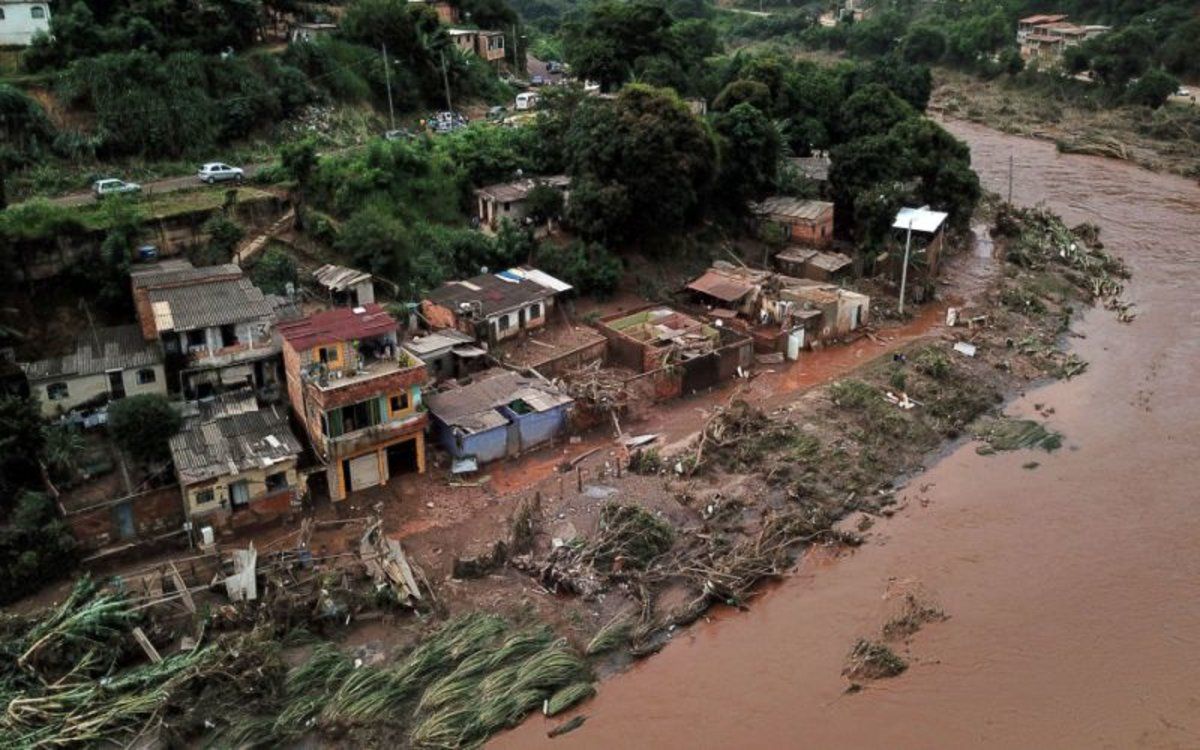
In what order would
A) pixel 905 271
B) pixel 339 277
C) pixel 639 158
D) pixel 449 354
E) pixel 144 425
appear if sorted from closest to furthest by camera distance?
pixel 144 425
pixel 449 354
pixel 339 277
pixel 639 158
pixel 905 271

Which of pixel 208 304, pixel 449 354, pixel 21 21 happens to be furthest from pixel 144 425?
pixel 21 21

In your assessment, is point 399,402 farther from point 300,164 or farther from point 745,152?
point 745,152

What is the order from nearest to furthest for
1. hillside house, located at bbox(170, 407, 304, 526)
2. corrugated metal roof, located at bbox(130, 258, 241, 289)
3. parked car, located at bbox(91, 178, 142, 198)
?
hillside house, located at bbox(170, 407, 304, 526)
corrugated metal roof, located at bbox(130, 258, 241, 289)
parked car, located at bbox(91, 178, 142, 198)

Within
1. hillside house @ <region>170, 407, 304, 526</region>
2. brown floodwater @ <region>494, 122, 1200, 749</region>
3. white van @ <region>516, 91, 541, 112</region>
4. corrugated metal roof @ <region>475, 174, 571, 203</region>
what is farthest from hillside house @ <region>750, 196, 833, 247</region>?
hillside house @ <region>170, 407, 304, 526</region>

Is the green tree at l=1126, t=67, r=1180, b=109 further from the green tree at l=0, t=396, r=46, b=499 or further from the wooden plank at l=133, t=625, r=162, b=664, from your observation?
the wooden plank at l=133, t=625, r=162, b=664

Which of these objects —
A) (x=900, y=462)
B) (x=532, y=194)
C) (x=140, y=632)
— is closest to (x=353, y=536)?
(x=140, y=632)

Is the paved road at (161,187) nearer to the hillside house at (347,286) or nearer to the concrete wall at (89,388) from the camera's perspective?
the hillside house at (347,286)
